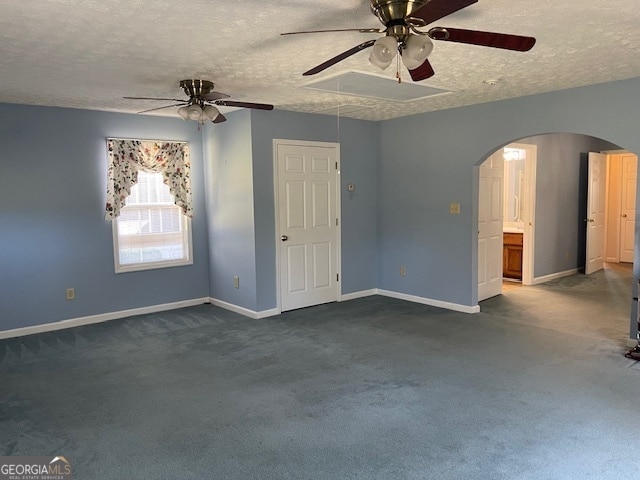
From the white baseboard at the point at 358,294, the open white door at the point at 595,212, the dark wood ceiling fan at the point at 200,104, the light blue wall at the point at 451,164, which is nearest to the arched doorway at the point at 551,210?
the open white door at the point at 595,212

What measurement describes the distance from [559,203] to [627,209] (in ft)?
8.21

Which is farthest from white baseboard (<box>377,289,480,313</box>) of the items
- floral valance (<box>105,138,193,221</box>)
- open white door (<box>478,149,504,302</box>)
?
floral valance (<box>105,138,193,221</box>)

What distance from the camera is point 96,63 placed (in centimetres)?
355

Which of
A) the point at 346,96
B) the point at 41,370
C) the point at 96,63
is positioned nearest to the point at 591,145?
the point at 346,96

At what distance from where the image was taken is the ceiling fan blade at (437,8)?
1952 millimetres

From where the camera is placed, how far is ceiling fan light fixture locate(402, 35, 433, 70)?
2283mm

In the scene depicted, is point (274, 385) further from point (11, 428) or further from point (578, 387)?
point (578, 387)

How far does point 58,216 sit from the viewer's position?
538 cm

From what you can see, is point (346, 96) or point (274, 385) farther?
point (346, 96)

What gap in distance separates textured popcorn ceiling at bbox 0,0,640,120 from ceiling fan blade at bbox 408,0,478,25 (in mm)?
442

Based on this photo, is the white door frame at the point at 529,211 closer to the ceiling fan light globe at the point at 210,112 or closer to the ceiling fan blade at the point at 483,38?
the ceiling fan light globe at the point at 210,112

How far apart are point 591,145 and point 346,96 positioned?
5.60 metres

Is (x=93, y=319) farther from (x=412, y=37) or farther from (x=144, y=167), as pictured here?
(x=412, y=37)

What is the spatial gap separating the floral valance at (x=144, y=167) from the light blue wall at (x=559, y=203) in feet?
15.4
